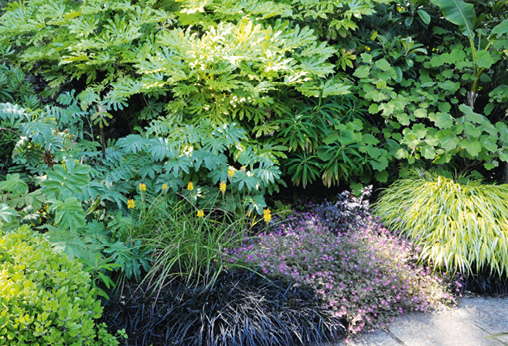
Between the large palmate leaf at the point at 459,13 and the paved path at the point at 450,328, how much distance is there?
2.82m

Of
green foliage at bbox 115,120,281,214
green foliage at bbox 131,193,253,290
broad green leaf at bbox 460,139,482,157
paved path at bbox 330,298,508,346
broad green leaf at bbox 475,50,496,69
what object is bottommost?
paved path at bbox 330,298,508,346

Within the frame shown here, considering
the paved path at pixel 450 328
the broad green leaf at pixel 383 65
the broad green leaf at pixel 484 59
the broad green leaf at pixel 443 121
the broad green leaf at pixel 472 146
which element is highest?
the broad green leaf at pixel 484 59

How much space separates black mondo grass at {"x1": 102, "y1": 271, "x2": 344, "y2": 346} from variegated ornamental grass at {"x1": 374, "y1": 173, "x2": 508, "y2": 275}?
1.31 m

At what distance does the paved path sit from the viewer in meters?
2.84

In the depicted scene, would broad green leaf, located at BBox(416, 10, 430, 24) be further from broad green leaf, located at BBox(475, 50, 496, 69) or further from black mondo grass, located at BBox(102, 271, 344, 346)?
black mondo grass, located at BBox(102, 271, 344, 346)

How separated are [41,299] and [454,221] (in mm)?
3346

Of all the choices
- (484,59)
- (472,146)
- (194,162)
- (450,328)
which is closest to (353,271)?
(450,328)

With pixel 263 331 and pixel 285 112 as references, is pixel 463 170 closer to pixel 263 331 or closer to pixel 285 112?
pixel 285 112

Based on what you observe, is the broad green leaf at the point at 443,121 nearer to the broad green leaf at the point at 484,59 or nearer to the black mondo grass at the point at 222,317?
the broad green leaf at the point at 484,59

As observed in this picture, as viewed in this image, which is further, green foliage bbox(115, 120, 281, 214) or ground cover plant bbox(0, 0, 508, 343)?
green foliage bbox(115, 120, 281, 214)

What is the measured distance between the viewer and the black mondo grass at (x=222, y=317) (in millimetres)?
2588

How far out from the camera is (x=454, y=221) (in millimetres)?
3607

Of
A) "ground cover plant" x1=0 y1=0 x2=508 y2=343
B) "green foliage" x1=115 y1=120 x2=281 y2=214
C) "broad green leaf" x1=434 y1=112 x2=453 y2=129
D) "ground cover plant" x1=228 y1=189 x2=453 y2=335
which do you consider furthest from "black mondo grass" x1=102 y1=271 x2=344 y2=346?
"broad green leaf" x1=434 y1=112 x2=453 y2=129

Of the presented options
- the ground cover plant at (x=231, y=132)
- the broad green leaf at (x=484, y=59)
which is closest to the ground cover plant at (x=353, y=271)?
the ground cover plant at (x=231, y=132)
